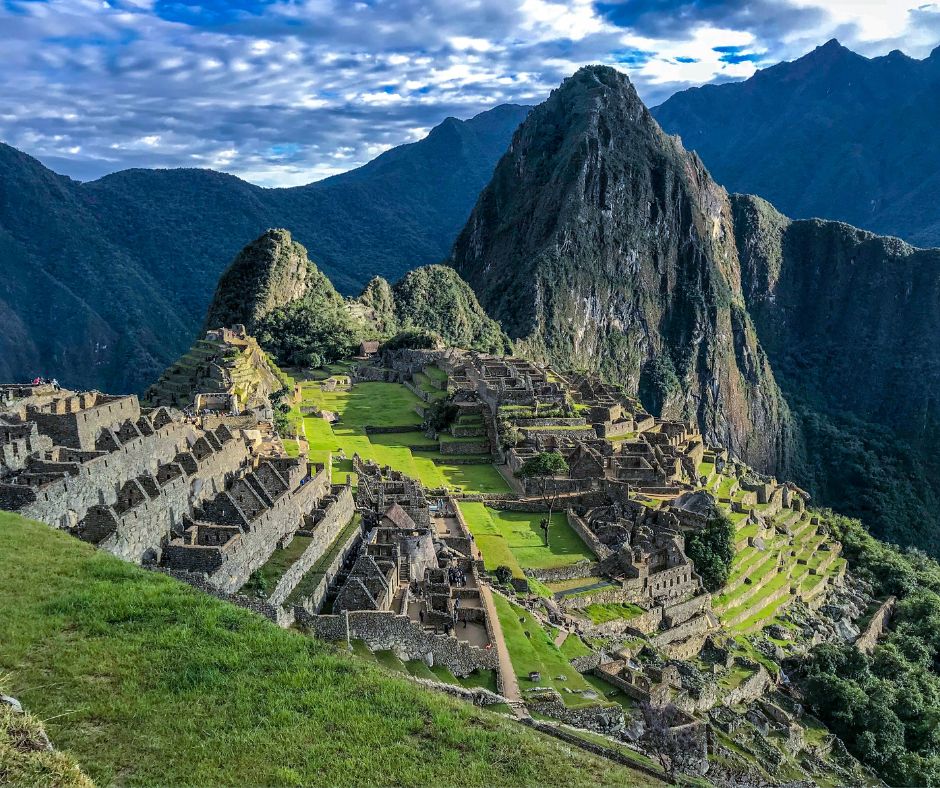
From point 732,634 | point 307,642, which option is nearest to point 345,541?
point 307,642

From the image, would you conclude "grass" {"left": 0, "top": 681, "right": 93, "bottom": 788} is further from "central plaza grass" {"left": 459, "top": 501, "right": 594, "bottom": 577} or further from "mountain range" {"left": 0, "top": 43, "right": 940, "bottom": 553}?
"mountain range" {"left": 0, "top": 43, "right": 940, "bottom": 553}

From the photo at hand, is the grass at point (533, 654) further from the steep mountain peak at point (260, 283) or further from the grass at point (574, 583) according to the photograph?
the steep mountain peak at point (260, 283)

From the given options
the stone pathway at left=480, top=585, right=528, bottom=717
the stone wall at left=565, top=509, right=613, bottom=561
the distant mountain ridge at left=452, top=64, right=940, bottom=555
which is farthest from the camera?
the distant mountain ridge at left=452, top=64, right=940, bottom=555

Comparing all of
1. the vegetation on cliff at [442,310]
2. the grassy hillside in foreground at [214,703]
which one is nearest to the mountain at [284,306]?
the vegetation on cliff at [442,310]

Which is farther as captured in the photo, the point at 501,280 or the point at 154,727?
the point at 501,280

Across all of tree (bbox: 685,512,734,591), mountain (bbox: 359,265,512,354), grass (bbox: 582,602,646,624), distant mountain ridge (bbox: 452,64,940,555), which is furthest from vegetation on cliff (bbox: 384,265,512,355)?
grass (bbox: 582,602,646,624)

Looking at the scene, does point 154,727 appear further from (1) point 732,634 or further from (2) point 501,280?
(2) point 501,280
